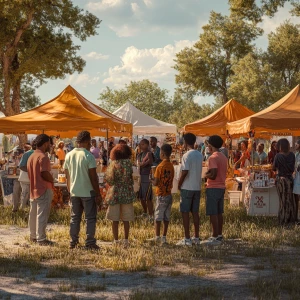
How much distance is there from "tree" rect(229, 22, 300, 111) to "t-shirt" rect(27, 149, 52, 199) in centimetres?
4091

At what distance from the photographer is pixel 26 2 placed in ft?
90.2

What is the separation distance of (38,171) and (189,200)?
8.05 ft

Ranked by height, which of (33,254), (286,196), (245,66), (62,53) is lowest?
(33,254)

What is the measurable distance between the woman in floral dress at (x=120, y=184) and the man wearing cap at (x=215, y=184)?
53.7 inches

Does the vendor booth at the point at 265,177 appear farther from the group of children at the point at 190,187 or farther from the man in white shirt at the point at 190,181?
the man in white shirt at the point at 190,181

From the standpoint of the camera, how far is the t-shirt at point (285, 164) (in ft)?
41.1

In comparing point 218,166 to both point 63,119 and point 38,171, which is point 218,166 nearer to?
point 38,171

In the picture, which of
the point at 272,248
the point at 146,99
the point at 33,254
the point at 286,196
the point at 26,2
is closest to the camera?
the point at 33,254

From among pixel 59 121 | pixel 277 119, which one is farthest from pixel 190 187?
pixel 59 121

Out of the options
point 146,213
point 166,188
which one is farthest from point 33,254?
point 146,213

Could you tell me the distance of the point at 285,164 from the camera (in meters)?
12.6

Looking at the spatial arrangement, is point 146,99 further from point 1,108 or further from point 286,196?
point 286,196

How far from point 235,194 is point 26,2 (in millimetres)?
15197

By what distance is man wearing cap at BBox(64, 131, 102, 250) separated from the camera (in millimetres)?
9633
